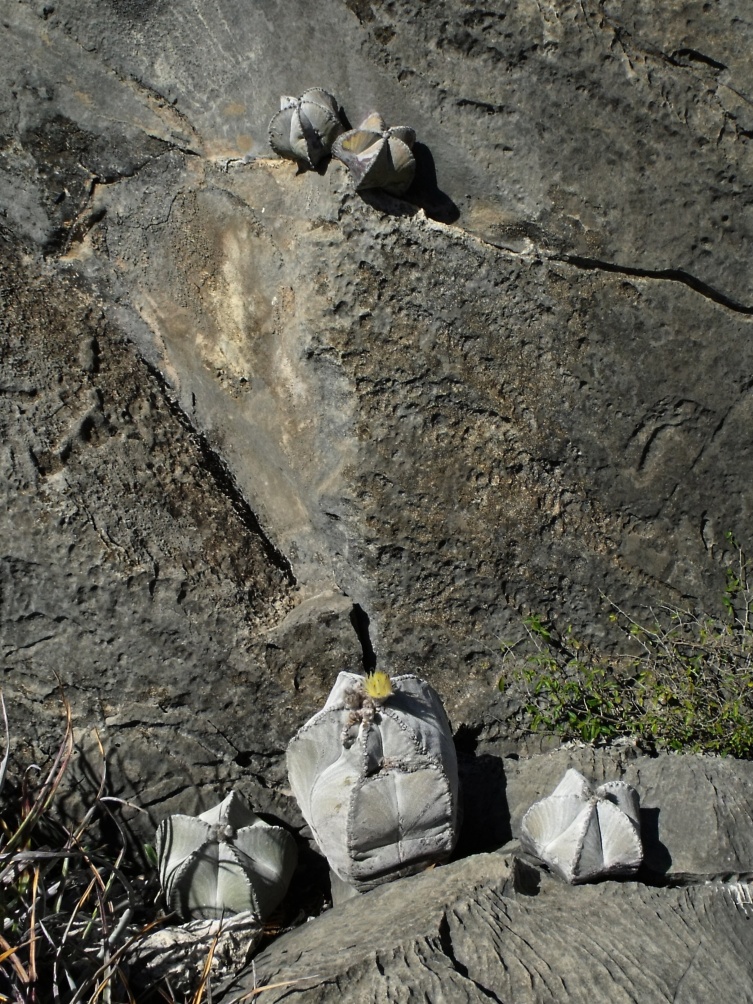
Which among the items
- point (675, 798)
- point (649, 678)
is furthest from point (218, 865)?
point (649, 678)

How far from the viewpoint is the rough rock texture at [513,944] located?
2.34 metres

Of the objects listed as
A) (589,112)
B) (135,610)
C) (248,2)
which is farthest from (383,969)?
(248,2)

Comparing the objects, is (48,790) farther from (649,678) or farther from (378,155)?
(378,155)

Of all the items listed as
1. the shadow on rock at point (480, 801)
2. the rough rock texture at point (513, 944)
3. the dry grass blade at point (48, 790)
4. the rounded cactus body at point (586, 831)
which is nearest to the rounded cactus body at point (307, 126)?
the dry grass blade at point (48, 790)

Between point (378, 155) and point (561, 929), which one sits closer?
point (561, 929)

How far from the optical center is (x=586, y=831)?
2736mm

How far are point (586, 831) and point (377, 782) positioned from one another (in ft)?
1.98

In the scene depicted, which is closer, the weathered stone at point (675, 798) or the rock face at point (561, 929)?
the rock face at point (561, 929)

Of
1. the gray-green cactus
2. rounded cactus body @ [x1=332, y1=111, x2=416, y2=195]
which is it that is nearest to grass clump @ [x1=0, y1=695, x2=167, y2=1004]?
the gray-green cactus

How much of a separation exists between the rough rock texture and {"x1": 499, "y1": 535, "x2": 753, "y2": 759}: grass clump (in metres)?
0.67

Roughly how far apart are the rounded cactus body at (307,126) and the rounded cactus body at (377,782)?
5.58ft

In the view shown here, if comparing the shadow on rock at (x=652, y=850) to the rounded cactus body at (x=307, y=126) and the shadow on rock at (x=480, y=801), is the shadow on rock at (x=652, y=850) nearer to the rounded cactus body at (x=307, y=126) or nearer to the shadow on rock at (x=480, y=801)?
the shadow on rock at (x=480, y=801)

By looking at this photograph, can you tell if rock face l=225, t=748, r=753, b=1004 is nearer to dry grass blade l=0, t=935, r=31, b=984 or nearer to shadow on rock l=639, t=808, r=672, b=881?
shadow on rock l=639, t=808, r=672, b=881

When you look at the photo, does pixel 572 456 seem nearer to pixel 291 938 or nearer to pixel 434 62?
pixel 434 62
